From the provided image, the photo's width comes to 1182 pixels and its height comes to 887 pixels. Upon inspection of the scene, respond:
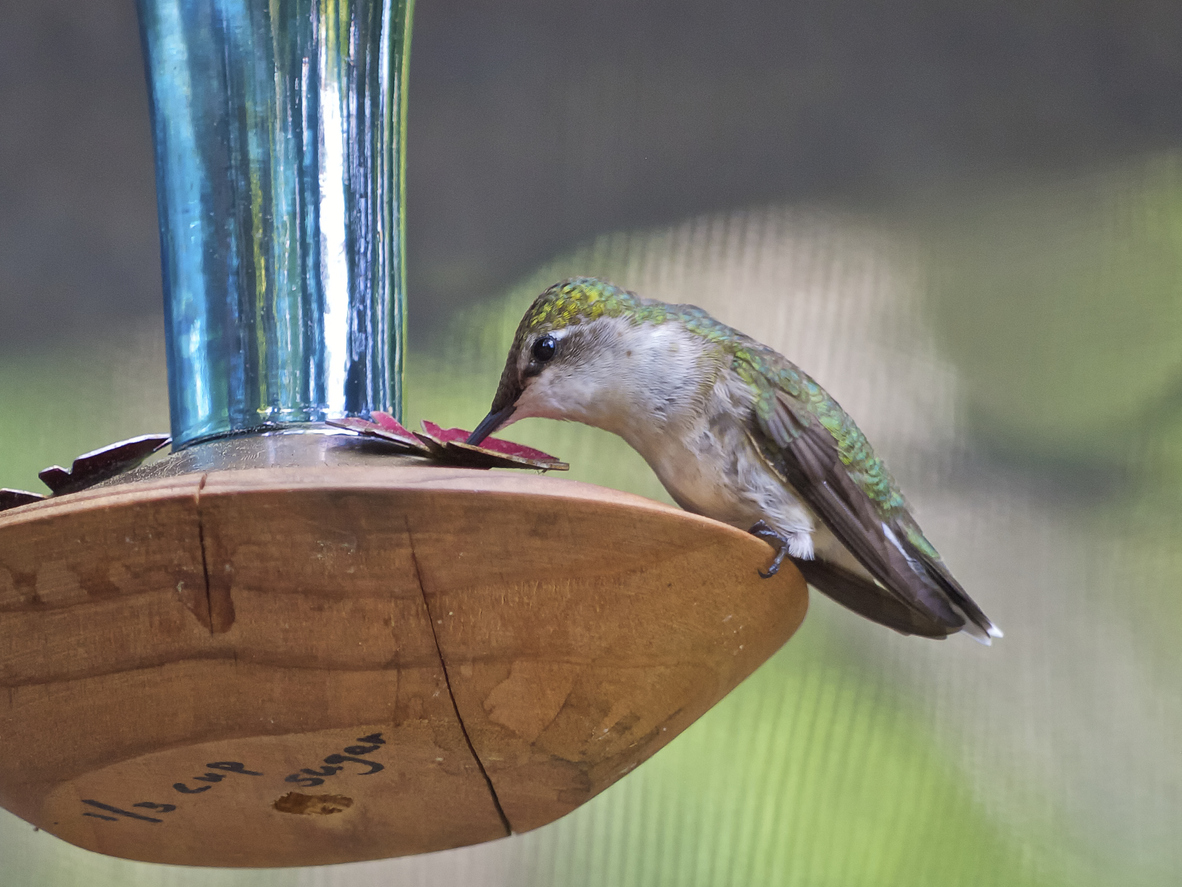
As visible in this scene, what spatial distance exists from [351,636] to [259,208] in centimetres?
52

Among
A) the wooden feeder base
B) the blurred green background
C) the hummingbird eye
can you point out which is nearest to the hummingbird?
the hummingbird eye

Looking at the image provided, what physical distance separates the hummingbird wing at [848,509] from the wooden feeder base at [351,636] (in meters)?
0.37

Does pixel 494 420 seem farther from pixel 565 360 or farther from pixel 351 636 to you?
pixel 351 636

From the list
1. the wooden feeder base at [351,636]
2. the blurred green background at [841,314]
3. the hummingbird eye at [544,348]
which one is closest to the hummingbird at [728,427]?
the hummingbird eye at [544,348]

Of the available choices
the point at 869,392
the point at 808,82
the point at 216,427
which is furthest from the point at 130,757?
the point at 808,82

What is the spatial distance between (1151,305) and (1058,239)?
0.23 m

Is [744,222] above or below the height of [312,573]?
above

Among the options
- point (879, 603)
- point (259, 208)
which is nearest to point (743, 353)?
point (879, 603)

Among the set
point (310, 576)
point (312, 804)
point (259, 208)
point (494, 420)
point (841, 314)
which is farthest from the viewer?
point (841, 314)

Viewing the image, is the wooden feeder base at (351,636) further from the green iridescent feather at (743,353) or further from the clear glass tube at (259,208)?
the green iridescent feather at (743,353)

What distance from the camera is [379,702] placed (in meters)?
0.83

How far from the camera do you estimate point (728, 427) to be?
4.43 ft

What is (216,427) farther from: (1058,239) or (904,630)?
(1058,239)

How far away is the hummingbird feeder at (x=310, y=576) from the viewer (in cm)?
73
